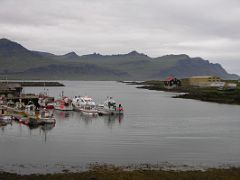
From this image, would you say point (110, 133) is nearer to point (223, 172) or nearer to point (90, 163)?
point (90, 163)

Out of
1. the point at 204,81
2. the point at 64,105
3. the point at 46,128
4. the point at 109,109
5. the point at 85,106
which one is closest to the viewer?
the point at 46,128

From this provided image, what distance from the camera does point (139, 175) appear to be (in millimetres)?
23312

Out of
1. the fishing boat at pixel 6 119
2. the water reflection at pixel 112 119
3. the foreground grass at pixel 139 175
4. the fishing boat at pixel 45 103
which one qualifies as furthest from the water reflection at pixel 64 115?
the foreground grass at pixel 139 175

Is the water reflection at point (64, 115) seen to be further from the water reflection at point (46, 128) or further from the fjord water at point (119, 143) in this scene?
the water reflection at point (46, 128)

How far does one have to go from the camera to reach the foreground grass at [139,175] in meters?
22.7

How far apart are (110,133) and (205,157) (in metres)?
14.9

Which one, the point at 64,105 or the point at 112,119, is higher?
the point at 64,105

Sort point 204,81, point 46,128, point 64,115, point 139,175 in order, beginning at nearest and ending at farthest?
point 139,175, point 46,128, point 64,115, point 204,81

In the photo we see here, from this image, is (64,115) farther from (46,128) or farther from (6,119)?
(46,128)

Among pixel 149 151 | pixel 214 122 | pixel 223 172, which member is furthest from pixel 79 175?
pixel 214 122

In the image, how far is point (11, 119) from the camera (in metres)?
51.2

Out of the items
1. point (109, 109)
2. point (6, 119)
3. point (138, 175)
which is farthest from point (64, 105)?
point (138, 175)

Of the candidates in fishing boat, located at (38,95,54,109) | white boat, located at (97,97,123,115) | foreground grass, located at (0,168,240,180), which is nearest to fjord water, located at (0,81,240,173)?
foreground grass, located at (0,168,240,180)

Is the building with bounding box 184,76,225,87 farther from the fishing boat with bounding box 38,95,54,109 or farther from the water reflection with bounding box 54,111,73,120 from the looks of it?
the water reflection with bounding box 54,111,73,120
